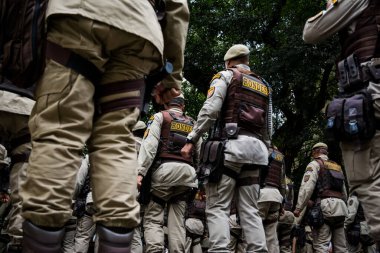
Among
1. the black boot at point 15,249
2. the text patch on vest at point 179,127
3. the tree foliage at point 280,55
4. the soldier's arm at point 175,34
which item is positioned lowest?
the black boot at point 15,249

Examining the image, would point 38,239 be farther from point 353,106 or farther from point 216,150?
point 216,150

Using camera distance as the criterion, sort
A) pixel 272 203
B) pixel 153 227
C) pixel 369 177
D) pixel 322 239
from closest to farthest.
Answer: pixel 369 177 < pixel 153 227 < pixel 272 203 < pixel 322 239

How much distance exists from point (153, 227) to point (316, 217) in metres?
4.27

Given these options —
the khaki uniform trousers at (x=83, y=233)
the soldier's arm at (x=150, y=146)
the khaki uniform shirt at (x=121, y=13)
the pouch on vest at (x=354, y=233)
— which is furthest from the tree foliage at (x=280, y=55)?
the khaki uniform shirt at (x=121, y=13)

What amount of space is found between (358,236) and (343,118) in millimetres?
6326

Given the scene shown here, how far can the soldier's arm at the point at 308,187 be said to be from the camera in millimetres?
9727

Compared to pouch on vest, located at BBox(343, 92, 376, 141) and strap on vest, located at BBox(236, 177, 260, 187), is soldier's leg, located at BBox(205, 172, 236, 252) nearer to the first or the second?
strap on vest, located at BBox(236, 177, 260, 187)

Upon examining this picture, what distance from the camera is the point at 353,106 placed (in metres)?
3.66

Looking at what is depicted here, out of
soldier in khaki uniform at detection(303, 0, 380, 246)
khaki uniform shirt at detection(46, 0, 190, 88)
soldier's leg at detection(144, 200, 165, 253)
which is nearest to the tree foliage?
soldier's leg at detection(144, 200, 165, 253)

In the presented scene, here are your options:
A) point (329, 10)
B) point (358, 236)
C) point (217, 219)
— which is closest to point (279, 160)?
point (358, 236)

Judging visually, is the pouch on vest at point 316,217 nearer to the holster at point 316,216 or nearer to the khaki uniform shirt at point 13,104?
the holster at point 316,216

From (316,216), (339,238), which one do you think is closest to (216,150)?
(316,216)

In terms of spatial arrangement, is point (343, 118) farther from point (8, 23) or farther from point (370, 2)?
point (8, 23)

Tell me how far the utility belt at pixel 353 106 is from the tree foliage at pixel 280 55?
441 inches
